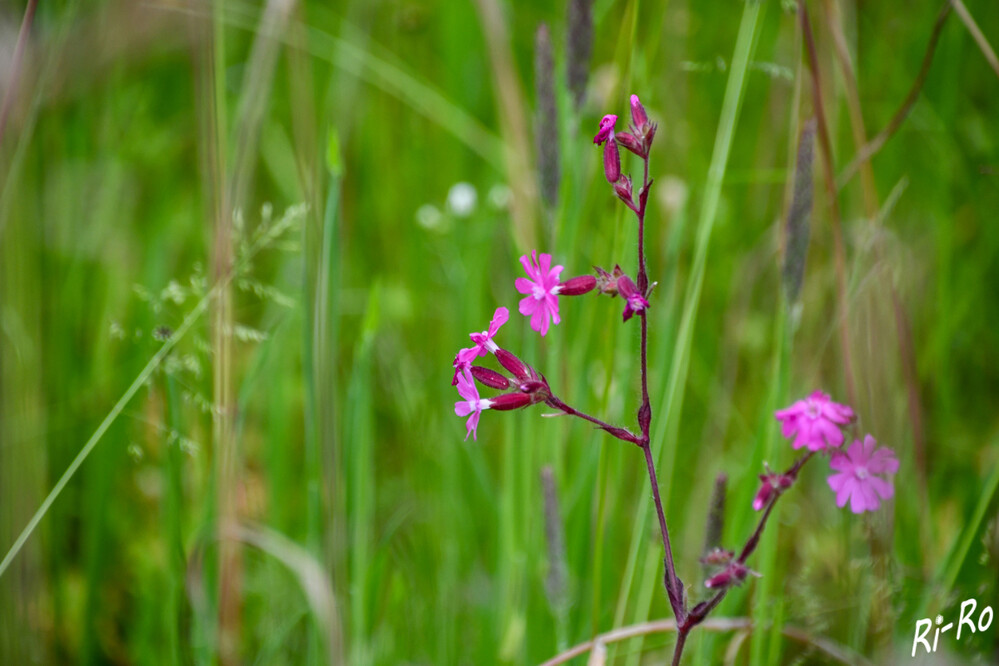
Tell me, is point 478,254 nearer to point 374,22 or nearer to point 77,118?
point 77,118

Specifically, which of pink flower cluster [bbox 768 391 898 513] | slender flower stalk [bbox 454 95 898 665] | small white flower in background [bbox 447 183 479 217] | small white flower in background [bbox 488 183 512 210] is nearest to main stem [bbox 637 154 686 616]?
slender flower stalk [bbox 454 95 898 665]

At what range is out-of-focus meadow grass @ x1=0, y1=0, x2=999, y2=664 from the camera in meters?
1.01

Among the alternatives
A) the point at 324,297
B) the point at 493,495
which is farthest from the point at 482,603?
the point at 324,297

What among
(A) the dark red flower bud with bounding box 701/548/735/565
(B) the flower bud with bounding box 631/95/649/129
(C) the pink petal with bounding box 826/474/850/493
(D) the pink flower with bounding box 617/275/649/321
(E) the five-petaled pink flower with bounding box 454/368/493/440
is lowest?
(A) the dark red flower bud with bounding box 701/548/735/565

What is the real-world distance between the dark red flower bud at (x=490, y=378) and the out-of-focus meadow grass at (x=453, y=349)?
257 mm

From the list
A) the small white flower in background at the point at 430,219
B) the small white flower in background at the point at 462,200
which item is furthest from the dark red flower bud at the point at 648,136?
the small white flower in background at the point at 462,200

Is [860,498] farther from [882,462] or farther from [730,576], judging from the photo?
[730,576]

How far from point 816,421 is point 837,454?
65 mm

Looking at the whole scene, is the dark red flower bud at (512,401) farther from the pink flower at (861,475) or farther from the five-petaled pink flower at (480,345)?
the pink flower at (861,475)

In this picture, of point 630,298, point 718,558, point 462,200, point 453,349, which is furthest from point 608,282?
point 462,200

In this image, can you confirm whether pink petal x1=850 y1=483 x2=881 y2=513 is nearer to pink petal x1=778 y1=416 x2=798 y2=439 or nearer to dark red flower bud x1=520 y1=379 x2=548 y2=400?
pink petal x1=778 y1=416 x2=798 y2=439

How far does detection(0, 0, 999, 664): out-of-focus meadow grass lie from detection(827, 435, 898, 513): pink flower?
0.22 meters

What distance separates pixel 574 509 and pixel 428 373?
64 centimetres

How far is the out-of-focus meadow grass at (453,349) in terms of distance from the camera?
39.6 inches
